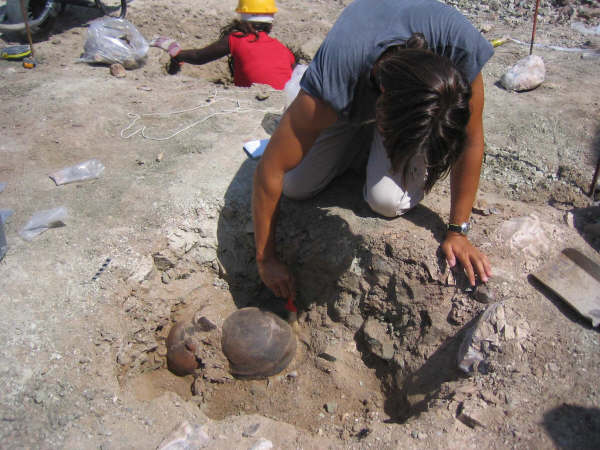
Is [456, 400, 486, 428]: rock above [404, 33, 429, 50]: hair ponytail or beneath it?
beneath

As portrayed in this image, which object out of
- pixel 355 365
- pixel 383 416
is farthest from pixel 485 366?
pixel 355 365

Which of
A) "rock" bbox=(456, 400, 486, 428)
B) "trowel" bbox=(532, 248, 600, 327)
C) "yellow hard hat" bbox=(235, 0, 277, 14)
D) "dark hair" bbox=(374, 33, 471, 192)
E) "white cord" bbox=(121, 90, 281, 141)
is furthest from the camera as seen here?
"yellow hard hat" bbox=(235, 0, 277, 14)

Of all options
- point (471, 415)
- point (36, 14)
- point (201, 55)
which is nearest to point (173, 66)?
point (201, 55)

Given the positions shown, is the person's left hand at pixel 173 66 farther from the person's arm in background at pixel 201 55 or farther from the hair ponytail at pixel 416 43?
the hair ponytail at pixel 416 43

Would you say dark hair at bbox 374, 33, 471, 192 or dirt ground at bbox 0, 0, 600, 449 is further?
dirt ground at bbox 0, 0, 600, 449

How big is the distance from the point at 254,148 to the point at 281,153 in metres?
1.10

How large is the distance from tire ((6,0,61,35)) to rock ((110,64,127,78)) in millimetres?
1371

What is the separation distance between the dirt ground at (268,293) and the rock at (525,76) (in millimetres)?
92

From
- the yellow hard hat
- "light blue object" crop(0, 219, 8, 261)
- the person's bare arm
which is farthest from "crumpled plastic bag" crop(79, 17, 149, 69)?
the person's bare arm

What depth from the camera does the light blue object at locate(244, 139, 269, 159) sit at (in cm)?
279

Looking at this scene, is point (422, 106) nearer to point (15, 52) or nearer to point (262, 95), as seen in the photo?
point (262, 95)

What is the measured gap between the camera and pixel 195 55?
14.2ft

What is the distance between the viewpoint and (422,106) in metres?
1.30

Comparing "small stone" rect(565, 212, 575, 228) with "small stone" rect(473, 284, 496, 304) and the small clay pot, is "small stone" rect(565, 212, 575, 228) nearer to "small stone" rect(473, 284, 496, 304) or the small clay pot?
"small stone" rect(473, 284, 496, 304)
